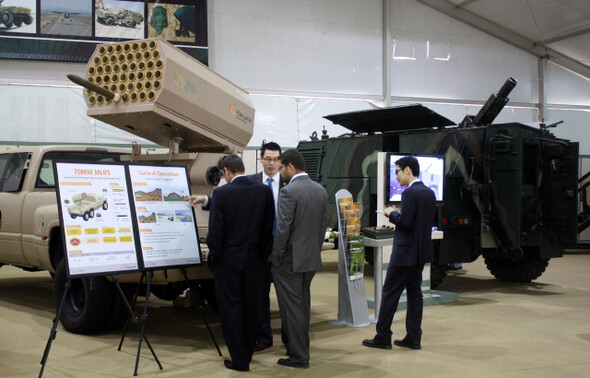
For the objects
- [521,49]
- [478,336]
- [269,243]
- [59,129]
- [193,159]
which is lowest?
[478,336]

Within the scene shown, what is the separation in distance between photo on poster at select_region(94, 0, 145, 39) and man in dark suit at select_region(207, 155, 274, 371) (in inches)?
430

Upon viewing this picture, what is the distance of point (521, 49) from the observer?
1870cm

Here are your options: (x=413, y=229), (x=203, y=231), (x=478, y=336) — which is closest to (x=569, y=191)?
(x=478, y=336)

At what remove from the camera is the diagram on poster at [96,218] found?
4684mm

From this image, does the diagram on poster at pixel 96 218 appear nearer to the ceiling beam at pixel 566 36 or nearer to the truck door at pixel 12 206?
the truck door at pixel 12 206

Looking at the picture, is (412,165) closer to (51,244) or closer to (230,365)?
(230,365)

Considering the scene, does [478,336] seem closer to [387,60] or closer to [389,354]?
[389,354]

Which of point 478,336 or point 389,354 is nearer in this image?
point 389,354

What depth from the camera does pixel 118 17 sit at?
14844 mm

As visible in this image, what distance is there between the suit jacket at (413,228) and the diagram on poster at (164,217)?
5.66ft

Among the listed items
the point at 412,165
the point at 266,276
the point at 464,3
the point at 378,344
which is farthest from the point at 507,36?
the point at 266,276

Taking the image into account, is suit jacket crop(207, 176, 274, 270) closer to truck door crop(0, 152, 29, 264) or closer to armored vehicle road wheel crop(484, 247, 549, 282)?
truck door crop(0, 152, 29, 264)

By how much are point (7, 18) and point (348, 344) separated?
38.5 feet

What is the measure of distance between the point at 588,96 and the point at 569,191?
11662mm
